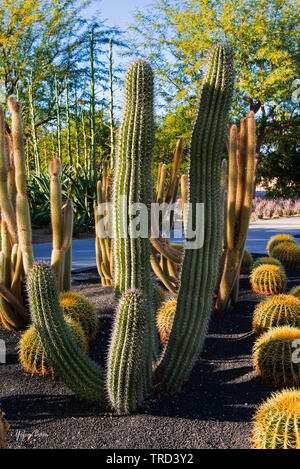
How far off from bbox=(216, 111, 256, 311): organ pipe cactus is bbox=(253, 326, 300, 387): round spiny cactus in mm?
1381

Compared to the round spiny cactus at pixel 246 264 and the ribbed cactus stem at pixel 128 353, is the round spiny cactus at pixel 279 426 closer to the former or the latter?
the ribbed cactus stem at pixel 128 353

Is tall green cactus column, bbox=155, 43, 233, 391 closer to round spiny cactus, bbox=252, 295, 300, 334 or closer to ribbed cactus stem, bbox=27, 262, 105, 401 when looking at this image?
ribbed cactus stem, bbox=27, 262, 105, 401

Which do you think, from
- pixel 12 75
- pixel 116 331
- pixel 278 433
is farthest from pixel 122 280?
pixel 12 75

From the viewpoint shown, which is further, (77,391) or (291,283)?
(291,283)

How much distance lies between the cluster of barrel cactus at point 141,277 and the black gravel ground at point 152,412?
0.45ft

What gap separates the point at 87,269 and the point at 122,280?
4.58m

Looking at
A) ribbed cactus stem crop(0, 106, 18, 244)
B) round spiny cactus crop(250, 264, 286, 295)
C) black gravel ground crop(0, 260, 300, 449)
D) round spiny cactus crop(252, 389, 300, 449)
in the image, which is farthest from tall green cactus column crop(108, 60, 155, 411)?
round spiny cactus crop(250, 264, 286, 295)

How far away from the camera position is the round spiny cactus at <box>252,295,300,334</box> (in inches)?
153

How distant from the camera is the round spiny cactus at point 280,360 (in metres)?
3.17

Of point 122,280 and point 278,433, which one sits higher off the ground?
point 122,280

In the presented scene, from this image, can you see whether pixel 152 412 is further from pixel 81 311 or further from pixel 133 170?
pixel 133 170
